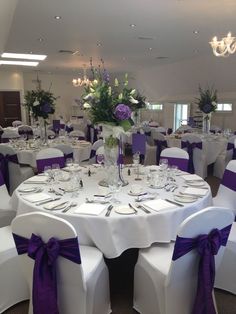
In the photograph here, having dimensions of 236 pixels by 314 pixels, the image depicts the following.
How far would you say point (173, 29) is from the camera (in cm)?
557

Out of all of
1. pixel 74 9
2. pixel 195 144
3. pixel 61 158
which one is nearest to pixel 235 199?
pixel 61 158

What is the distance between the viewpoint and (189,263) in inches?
69.7

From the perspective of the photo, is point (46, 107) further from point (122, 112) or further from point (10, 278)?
point (10, 278)

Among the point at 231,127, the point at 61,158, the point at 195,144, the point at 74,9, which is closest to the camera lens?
the point at 61,158

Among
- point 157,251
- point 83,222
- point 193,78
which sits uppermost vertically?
point 193,78

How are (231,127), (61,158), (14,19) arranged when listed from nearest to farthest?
(61,158), (14,19), (231,127)

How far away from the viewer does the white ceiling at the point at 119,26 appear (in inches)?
166

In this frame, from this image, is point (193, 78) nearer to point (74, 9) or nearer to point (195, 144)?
point (195, 144)

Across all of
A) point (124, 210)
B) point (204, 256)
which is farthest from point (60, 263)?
point (204, 256)

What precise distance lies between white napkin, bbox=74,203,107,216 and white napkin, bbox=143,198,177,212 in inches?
14.1

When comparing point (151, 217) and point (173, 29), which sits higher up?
point (173, 29)

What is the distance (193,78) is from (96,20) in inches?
216

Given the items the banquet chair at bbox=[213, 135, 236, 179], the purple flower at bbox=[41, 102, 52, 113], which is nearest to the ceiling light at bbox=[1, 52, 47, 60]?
the purple flower at bbox=[41, 102, 52, 113]

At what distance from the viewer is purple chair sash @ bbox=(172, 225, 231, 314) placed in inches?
66.5
